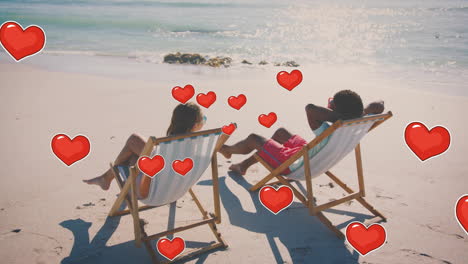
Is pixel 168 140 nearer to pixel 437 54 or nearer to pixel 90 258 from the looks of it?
pixel 90 258

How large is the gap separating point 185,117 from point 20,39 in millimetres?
1825

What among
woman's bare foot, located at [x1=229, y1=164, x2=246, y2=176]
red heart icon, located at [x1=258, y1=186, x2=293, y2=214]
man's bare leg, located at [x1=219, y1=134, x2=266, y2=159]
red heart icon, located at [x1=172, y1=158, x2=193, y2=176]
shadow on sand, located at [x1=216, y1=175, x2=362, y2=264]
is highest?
red heart icon, located at [x1=172, y1=158, x2=193, y2=176]

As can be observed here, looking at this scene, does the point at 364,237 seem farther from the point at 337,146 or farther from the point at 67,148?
the point at 67,148

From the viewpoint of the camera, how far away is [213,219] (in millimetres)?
3029

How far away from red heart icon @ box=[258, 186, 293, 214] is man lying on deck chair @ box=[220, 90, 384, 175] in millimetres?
207

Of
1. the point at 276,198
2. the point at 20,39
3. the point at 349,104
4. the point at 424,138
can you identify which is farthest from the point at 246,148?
the point at 20,39

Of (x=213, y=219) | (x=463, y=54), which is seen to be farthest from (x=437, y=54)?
(x=213, y=219)

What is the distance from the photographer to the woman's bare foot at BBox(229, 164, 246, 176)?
4.11m

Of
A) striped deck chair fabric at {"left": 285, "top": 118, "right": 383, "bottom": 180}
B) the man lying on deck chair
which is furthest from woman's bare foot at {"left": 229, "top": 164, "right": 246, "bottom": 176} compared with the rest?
striped deck chair fabric at {"left": 285, "top": 118, "right": 383, "bottom": 180}

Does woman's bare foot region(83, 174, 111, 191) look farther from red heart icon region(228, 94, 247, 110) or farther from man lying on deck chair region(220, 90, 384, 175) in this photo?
red heart icon region(228, 94, 247, 110)

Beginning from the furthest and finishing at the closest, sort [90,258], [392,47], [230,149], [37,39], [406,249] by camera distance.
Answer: [392,47]
[230,149]
[37,39]
[406,249]
[90,258]

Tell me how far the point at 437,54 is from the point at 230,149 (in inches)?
470

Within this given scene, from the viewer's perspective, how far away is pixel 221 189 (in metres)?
3.94

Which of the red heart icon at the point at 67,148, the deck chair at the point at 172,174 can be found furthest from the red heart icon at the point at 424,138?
the red heart icon at the point at 67,148
